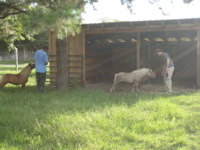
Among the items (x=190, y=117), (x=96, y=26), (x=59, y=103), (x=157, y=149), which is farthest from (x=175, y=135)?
(x=96, y=26)

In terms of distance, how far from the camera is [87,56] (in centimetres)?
1252

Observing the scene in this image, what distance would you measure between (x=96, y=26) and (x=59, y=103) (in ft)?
16.2

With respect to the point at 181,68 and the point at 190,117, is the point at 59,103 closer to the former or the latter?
the point at 190,117

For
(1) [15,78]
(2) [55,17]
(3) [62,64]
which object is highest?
(2) [55,17]

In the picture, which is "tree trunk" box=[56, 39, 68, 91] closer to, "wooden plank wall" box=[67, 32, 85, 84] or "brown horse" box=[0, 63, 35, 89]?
"brown horse" box=[0, 63, 35, 89]

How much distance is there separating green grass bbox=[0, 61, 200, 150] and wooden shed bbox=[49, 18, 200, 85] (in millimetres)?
4072

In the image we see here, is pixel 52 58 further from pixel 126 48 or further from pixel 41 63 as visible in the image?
pixel 126 48

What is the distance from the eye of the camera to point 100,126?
200 inches

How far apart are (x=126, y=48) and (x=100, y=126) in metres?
12.2

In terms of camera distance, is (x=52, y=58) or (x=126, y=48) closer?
(x=52, y=58)

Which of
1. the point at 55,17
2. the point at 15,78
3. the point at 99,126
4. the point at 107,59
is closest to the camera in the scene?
the point at 99,126

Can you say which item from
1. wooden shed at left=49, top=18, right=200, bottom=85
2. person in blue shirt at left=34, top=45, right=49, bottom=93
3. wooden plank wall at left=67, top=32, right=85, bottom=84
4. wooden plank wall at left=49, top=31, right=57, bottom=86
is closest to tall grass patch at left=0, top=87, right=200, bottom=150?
person in blue shirt at left=34, top=45, right=49, bottom=93

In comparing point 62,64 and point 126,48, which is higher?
point 126,48

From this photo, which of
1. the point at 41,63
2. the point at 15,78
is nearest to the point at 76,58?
the point at 41,63
